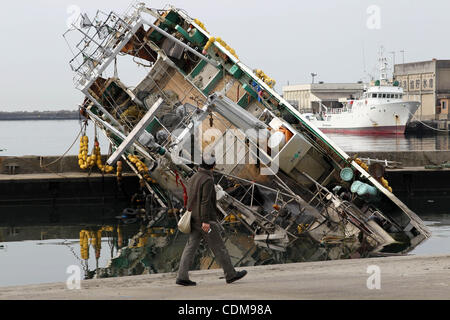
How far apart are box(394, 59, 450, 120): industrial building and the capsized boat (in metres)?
74.3

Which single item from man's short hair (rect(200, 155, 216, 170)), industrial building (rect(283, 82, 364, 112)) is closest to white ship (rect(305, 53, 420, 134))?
industrial building (rect(283, 82, 364, 112))

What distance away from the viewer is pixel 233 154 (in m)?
17.3

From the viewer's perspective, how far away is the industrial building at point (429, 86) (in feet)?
307

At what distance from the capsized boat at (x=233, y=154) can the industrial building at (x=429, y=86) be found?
74329 millimetres

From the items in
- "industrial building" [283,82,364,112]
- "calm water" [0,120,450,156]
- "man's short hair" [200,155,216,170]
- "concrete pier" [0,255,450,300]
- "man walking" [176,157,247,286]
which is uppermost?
"industrial building" [283,82,364,112]

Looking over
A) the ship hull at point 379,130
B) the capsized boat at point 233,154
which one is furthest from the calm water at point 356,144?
the capsized boat at point 233,154

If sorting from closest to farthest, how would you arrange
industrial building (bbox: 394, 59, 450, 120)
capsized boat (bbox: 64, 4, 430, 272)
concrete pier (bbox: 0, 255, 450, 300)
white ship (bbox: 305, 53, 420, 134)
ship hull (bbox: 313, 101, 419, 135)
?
1. concrete pier (bbox: 0, 255, 450, 300)
2. capsized boat (bbox: 64, 4, 430, 272)
3. white ship (bbox: 305, 53, 420, 134)
4. ship hull (bbox: 313, 101, 419, 135)
5. industrial building (bbox: 394, 59, 450, 120)

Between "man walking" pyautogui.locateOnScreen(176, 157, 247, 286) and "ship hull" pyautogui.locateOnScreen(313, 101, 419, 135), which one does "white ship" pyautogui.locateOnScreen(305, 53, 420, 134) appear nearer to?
"ship hull" pyautogui.locateOnScreen(313, 101, 419, 135)

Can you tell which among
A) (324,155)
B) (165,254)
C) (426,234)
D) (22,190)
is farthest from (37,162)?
(426,234)

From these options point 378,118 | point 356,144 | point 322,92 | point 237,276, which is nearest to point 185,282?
point 237,276

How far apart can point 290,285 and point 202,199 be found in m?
1.65

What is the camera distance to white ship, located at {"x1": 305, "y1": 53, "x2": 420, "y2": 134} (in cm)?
8031
